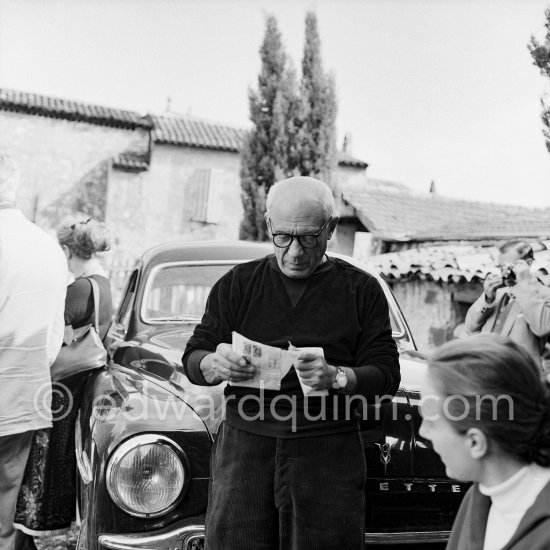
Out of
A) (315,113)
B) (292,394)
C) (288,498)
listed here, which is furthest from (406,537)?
(315,113)

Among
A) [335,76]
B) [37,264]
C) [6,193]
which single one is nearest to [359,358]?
[37,264]

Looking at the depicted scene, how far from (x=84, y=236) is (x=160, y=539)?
1.86 m

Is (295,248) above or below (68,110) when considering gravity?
below

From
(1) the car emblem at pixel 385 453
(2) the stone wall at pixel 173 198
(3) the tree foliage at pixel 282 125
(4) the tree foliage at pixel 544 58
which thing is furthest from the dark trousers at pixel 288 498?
(2) the stone wall at pixel 173 198

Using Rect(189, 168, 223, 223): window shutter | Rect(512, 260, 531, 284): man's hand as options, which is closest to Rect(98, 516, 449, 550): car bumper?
Rect(512, 260, 531, 284): man's hand

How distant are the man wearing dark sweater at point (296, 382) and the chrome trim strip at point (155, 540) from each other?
30 centimetres

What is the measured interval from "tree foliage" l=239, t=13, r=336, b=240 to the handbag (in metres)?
15.5

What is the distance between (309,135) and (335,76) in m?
2.21

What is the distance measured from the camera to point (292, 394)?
7.36 ft

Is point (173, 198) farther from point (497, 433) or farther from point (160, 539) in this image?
point (497, 433)

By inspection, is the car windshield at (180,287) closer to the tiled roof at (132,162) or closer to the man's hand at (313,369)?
the man's hand at (313,369)

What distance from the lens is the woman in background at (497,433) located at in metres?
1.53

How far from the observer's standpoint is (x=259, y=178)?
784 inches

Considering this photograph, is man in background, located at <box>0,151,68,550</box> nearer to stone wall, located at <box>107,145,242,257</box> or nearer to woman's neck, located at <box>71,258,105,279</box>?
woman's neck, located at <box>71,258,105,279</box>
